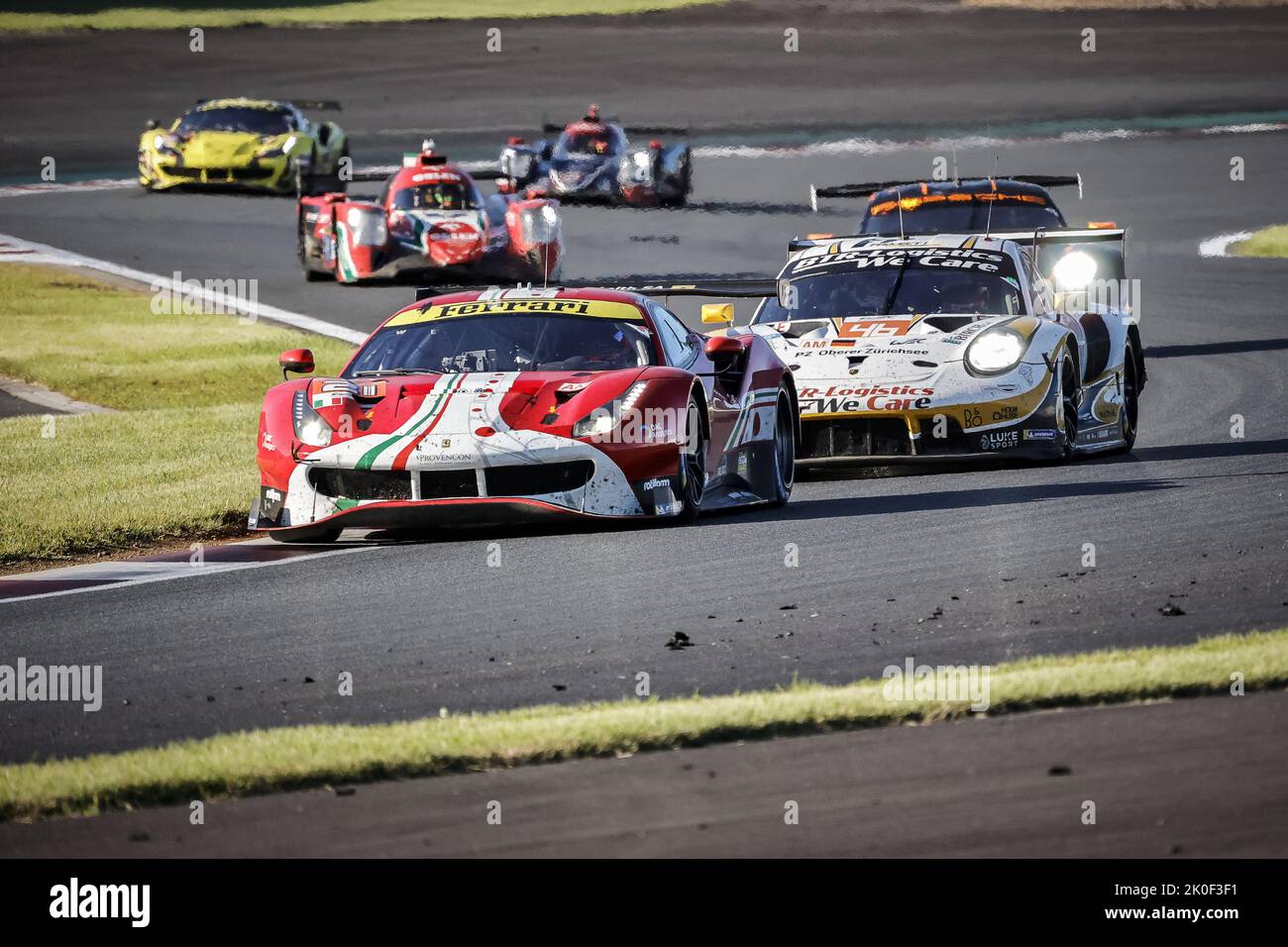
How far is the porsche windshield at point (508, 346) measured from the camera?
1095 cm

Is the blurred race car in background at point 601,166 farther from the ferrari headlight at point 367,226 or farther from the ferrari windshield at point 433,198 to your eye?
the ferrari headlight at point 367,226

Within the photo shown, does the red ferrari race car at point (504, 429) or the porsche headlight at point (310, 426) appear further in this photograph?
the porsche headlight at point (310, 426)

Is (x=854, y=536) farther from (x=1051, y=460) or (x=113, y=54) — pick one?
(x=113, y=54)

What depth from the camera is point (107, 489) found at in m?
12.6

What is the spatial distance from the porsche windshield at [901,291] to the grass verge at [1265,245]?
14.7m

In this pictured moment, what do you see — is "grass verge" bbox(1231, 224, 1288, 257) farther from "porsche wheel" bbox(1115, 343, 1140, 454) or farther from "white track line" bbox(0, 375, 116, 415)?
"white track line" bbox(0, 375, 116, 415)

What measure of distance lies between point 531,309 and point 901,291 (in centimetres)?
306

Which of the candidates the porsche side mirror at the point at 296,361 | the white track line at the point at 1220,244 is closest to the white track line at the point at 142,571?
the porsche side mirror at the point at 296,361

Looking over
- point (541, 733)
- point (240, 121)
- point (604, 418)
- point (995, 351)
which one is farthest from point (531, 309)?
point (240, 121)

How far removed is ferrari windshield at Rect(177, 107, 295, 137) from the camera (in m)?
30.7

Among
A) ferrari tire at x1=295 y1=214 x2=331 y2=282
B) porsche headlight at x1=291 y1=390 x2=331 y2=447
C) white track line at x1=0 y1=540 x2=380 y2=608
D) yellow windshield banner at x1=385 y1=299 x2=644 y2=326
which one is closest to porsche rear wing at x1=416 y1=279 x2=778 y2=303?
yellow windshield banner at x1=385 y1=299 x2=644 y2=326

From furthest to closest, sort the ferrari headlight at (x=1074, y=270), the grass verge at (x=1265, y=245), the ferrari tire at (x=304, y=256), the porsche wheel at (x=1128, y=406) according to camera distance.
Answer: the grass verge at (x=1265, y=245) → the ferrari tire at (x=304, y=256) → the ferrari headlight at (x=1074, y=270) → the porsche wheel at (x=1128, y=406)

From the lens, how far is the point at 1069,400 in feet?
42.1
